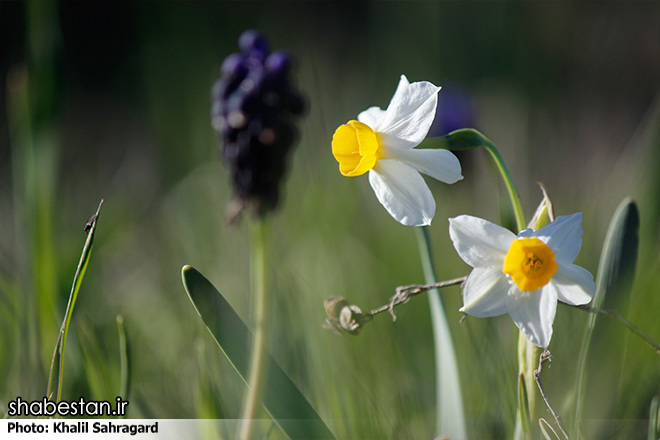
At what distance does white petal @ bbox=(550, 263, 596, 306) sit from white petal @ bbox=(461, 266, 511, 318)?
39mm

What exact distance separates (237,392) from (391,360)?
0.26 m

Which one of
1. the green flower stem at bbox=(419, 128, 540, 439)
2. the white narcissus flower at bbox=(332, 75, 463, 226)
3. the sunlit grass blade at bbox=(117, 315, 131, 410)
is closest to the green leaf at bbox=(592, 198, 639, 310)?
the green flower stem at bbox=(419, 128, 540, 439)

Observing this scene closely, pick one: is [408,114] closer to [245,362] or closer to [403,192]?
[403,192]

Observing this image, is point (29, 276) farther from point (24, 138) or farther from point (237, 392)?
point (237, 392)

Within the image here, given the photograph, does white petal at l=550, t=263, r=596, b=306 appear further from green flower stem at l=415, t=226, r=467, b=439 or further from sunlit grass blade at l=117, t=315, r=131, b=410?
sunlit grass blade at l=117, t=315, r=131, b=410

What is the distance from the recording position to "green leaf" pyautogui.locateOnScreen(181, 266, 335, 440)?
0.48m

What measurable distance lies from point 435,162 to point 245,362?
246 mm

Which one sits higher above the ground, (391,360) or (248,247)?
(248,247)

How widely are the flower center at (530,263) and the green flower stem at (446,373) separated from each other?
11cm

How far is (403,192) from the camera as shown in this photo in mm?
458

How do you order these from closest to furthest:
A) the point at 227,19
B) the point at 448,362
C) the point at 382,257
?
the point at 448,362 < the point at 382,257 < the point at 227,19

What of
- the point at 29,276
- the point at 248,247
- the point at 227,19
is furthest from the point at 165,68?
the point at 29,276

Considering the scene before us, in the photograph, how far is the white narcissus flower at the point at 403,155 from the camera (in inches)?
17.6

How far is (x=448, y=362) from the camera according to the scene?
21.7 inches
